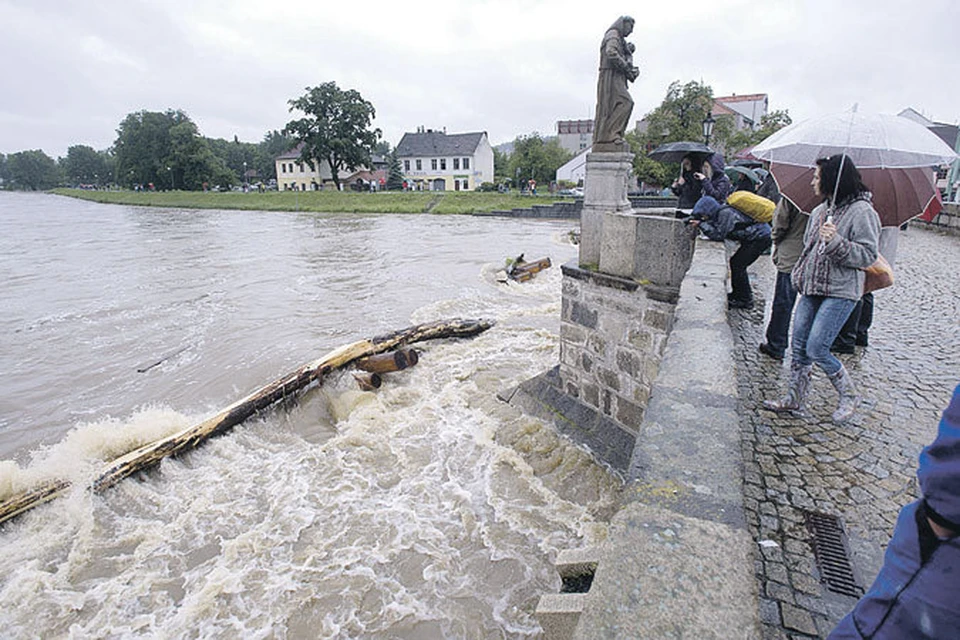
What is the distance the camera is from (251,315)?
14219 mm

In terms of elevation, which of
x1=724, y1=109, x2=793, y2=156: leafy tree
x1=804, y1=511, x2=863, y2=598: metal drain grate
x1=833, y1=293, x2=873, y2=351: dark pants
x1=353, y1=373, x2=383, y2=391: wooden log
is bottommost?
x1=353, y1=373, x2=383, y2=391: wooden log

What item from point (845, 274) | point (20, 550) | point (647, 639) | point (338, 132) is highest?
point (338, 132)

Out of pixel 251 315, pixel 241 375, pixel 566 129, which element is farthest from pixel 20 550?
pixel 566 129

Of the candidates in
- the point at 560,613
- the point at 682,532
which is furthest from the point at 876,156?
the point at 560,613

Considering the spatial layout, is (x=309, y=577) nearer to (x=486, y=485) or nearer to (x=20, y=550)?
(x=486, y=485)

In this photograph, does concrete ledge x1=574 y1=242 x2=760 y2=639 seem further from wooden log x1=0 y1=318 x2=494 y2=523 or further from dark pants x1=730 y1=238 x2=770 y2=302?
wooden log x1=0 y1=318 x2=494 y2=523

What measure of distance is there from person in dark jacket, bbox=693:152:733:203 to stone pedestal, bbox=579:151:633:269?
103cm

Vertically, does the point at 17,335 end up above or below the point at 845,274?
below

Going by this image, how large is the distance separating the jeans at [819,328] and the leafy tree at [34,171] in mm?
173370

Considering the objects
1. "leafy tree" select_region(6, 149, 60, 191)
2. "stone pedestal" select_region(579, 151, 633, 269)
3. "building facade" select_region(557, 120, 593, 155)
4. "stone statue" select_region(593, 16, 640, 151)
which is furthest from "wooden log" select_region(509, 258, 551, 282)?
"leafy tree" select_region(6, 149, 60, 191)

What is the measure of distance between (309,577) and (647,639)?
431cm

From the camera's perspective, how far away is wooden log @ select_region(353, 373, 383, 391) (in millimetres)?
9000

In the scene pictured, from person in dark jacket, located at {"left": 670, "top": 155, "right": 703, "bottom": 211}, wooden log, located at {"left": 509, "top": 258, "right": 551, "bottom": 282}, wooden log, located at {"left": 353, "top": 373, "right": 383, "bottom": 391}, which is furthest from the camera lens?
wooden log, located at {"left": 509, "top": 258, "right": 551, "bottom": 282}

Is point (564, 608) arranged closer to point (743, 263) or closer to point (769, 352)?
point (769, 352)
